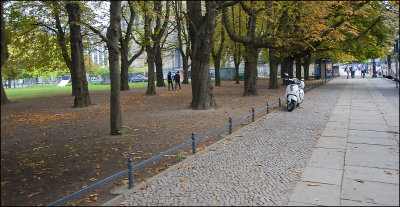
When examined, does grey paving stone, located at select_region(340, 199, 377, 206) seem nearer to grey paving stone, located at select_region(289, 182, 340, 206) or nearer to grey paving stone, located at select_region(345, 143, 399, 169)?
grey paving stone, located at select_region(289, 182, 340, 206)

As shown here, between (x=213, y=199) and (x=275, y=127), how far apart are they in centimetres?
624

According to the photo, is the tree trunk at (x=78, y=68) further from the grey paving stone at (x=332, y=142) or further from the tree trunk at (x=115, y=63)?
the grey paving stone at (x=332, y=142)

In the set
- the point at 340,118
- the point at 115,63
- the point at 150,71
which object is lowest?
the point at 340,118

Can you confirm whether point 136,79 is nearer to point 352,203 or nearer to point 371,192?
point 371,192

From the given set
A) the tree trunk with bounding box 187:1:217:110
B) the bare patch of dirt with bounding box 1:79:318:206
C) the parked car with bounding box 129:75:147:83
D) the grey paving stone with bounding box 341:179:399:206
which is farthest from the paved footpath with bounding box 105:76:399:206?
the parked car with bounding box 129:75:147:83

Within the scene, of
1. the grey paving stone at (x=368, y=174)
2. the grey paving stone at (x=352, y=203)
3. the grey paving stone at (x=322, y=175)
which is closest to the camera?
the grey paving stone at (x=352, y=203)

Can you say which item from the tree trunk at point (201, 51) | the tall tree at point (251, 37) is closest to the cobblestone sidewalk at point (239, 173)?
the tree trunk at point (201, 51)

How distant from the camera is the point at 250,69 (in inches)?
789

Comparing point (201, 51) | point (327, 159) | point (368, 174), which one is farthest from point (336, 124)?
point (201, 51)

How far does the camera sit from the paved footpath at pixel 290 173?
440cm

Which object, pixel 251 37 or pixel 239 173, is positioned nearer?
pixel 239 173

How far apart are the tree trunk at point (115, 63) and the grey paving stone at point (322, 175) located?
5513 mm

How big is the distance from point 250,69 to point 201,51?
6661 millimetres

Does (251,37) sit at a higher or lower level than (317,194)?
higher
